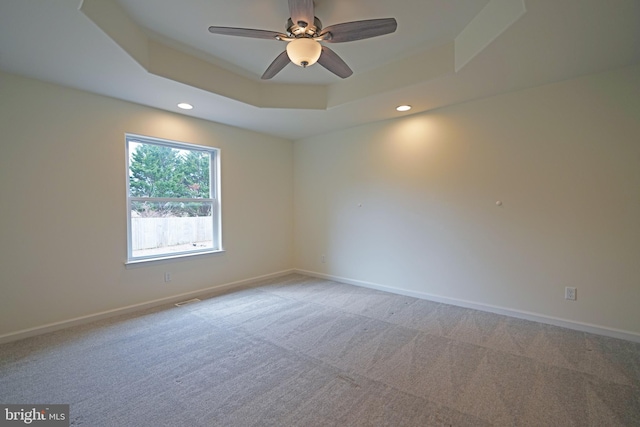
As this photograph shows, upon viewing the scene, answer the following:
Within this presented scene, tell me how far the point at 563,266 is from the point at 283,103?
358cm

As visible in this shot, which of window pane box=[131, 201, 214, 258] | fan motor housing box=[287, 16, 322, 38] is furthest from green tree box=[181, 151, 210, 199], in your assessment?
fan motor housing box=[287, 16, 322, 38]

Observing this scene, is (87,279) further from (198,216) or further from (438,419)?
(438,419)

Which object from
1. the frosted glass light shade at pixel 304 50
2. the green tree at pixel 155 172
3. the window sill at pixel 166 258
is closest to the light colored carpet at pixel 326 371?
the window sill at pixel 166 258

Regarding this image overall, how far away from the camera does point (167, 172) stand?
3770 mm

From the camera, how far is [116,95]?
3121 mm

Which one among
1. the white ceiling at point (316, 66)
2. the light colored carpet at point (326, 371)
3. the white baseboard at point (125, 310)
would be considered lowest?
the light colored carpet at point (326, 371)

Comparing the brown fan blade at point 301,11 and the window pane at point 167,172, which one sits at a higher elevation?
the brown fan blade at point 301,11

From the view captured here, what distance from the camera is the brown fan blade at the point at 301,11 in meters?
1.71

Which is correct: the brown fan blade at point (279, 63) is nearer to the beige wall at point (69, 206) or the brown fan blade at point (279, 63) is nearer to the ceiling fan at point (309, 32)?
the ceiling fan at point (309, 32)

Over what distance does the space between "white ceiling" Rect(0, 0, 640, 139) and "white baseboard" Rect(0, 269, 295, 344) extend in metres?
2.42

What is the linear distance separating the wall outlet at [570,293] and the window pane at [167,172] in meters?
4.51

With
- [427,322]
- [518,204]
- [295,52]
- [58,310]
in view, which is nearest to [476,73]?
[518,204]

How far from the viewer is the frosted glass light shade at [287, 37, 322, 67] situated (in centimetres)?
198

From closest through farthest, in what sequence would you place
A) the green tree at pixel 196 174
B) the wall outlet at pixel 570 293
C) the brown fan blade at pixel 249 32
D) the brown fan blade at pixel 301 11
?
1. the brown fan blade at pixel 301 11
2. the brown fan blade at pixel 249 32
3. the wall outlet at pixel 570 293
4. the green tree at pixel 196 174
